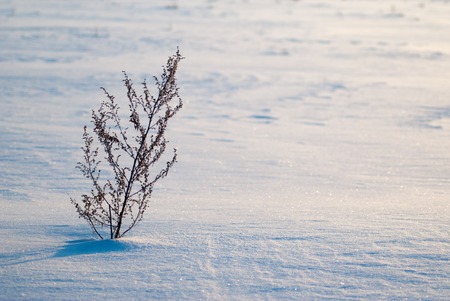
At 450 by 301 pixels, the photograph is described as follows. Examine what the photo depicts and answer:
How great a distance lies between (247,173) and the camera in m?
5.31

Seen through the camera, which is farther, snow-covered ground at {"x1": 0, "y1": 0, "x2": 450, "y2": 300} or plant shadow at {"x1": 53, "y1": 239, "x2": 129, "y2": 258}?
plant shadow at {"x1": 53, "y1": 239, "x2": 129, "y2": 258}

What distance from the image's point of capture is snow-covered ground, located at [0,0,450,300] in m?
3.04

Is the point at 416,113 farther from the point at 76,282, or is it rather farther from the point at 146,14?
the point at 146,14

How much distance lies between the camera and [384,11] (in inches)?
841

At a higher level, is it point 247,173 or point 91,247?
point 247,173

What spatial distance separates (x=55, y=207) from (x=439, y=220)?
2.47m

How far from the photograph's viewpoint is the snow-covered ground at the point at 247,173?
9.99ft

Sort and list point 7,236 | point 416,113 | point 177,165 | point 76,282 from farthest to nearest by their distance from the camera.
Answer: point 416,113, point 177,165, point 7,236, point 76,282

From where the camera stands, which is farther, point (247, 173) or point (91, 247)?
point (247, 173)

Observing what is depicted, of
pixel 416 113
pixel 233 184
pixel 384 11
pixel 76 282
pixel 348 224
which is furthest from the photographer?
pixel 384 11

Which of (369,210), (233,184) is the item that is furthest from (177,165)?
(369,210)

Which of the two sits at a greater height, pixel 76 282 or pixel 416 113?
pixel 416 113

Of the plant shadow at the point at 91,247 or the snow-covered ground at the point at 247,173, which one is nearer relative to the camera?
the snow-covered ground at the point at 247,173

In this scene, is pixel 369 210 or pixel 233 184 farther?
pixel 233 184
